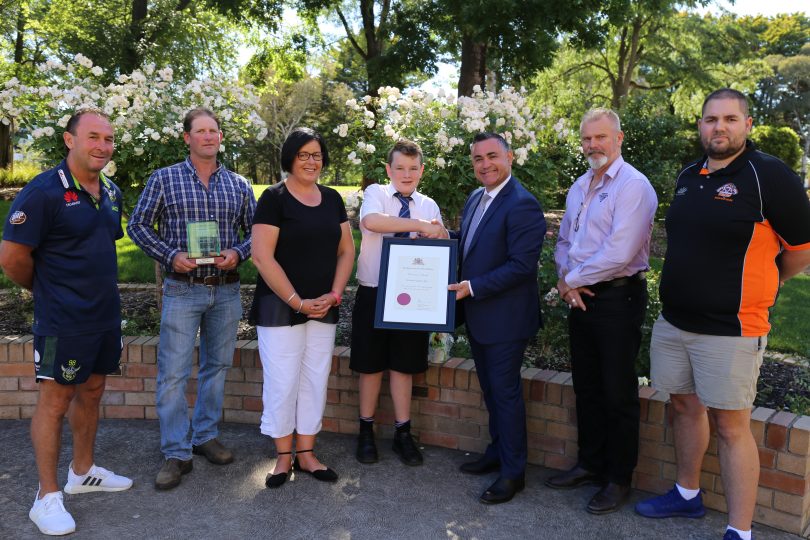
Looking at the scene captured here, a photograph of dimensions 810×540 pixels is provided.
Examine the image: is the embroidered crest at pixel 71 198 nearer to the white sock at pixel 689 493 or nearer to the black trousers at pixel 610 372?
the black trousers at pixel 610 372

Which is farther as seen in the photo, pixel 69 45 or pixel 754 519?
pixel 69 45

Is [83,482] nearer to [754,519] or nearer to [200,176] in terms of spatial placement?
[200,176]

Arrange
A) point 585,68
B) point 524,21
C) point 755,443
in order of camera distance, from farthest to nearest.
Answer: point 585,68, point 524,21, point 755,443

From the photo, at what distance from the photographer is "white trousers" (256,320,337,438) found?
366 centimetres

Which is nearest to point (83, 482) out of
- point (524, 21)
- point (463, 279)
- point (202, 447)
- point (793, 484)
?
point (202, 447)

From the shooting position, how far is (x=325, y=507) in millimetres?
3447

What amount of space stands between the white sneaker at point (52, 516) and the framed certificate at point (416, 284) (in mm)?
1811

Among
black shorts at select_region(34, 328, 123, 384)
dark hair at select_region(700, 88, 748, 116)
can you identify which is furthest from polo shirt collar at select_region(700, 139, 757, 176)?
black shorts at select_region(34, 328, 123, 384)

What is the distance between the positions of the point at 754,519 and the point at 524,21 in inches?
286

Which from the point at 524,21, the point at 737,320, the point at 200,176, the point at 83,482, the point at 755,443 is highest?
the point at 524,21

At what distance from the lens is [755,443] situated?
10.4ft

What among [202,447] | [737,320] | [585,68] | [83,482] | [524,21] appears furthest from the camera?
[585,68]

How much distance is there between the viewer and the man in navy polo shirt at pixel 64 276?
3.12 m

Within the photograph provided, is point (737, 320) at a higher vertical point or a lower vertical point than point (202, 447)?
higher
